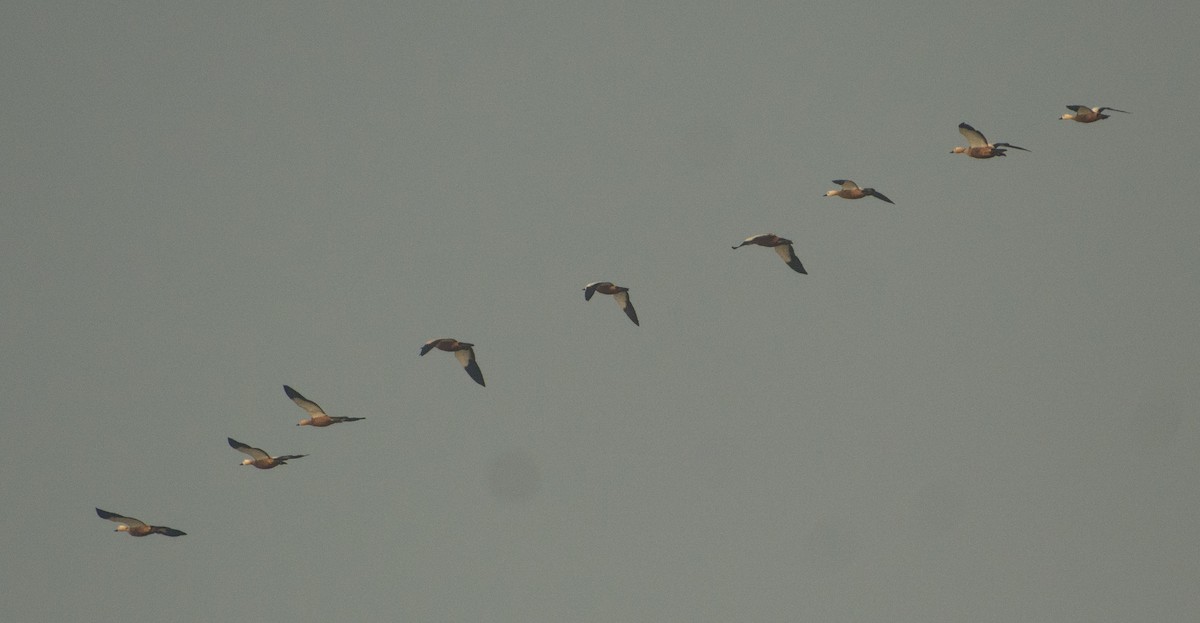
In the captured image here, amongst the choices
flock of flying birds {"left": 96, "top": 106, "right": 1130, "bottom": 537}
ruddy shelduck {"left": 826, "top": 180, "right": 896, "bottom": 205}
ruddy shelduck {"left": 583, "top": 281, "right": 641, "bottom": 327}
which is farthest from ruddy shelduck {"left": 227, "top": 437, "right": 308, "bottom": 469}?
ruddy shelduck {"left": 826, "top": 180, "right": 896, "bottom": 205}

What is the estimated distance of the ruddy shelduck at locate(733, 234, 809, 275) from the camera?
49000mm

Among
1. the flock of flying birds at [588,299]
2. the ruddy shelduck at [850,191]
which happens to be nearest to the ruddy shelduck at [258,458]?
the flock of flying birds at [588,299]

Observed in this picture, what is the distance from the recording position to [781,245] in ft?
165

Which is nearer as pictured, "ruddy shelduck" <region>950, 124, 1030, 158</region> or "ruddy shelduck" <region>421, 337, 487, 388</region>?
"ruddy shelduck" <region>950, 124, 1030, 158</region>

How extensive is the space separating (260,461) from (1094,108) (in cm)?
2551

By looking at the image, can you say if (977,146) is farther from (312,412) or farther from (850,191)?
(312,412)

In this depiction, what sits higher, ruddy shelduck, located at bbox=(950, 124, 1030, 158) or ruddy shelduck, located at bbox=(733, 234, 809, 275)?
ruddy shelduck, located at bbox=(950, 124, 1030, 158)

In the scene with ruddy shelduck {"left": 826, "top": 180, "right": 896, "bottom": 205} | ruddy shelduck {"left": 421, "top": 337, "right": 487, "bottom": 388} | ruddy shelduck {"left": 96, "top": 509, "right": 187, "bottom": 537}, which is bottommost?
ruddy shelduck {"left": 96, "top": 509, "right": 187, "bottom": 537}

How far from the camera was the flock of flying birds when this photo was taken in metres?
45.8

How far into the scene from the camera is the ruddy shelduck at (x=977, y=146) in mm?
45688

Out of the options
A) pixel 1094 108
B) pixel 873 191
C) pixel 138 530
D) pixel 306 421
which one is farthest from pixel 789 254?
pixel 138 530

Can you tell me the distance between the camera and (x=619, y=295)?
51.5 meters

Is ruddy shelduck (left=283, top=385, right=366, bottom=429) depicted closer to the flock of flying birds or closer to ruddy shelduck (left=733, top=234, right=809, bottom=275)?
the flock of flying birds

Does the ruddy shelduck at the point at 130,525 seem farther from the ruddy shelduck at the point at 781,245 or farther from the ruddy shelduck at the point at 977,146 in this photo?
the ruddy shelduck at the point at 977,146
